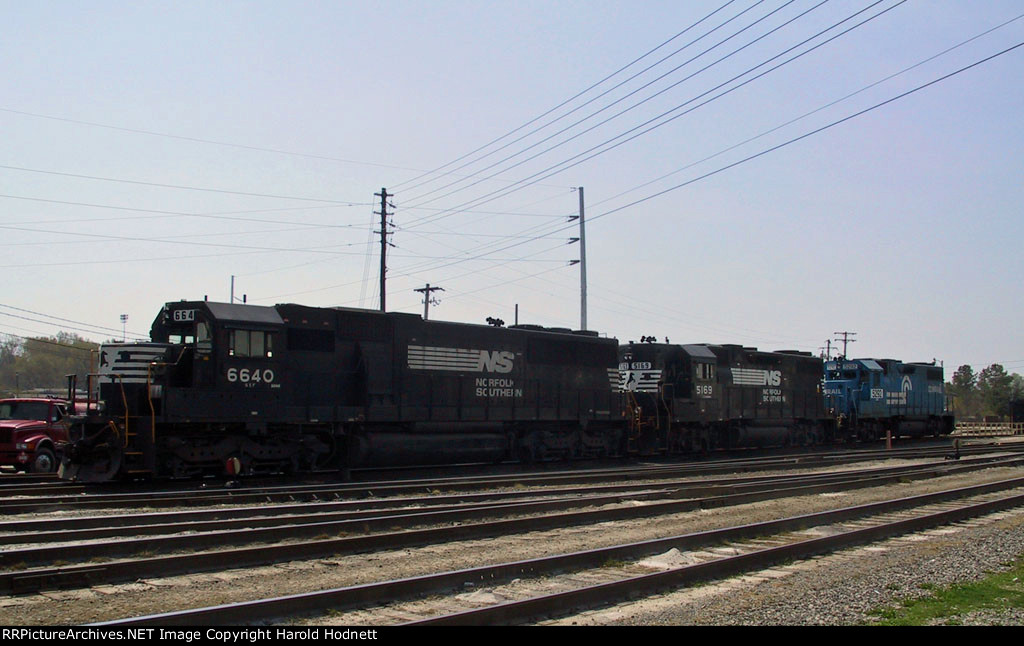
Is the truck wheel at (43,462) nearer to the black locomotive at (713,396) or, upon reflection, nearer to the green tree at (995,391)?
the black locomotive at (713,396)

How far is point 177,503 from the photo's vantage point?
1349 cm

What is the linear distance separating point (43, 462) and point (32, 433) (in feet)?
2.34

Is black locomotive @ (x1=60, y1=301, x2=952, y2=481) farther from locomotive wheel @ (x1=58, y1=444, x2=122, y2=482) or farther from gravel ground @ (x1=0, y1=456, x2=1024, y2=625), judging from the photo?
gravel ground @ (x1=0, y1=456, x2=1024, y2=625)

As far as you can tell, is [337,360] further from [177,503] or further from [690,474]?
[690,474]

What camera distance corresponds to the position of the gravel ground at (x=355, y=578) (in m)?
6.85

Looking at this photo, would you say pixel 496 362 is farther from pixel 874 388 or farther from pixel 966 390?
pixel 966 390

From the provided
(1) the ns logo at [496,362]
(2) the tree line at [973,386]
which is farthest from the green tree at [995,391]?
(1) the ns logo at [496,362]

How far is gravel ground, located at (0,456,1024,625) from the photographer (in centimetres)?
685

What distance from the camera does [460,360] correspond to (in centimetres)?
2202

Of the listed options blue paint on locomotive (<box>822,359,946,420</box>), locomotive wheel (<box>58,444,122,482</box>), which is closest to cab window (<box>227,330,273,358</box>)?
locomotive wheel (<box>58,444,122,482</box>)

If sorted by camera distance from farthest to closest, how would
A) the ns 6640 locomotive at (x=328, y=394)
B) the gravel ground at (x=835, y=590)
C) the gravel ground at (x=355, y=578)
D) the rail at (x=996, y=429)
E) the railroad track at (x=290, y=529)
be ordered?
the rail at (x=996, y=429)
the ns 6640 locomotive at (x=328, y=394)
the railroad track at (x=290, y=529)
the gravel ground at (x=835, y=590)
the gravel ground at (x=355, y=578)

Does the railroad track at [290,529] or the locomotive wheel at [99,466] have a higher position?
the locomotive wheel at [99,466]

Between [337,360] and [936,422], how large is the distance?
35434mm

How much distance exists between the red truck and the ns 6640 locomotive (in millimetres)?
3549
